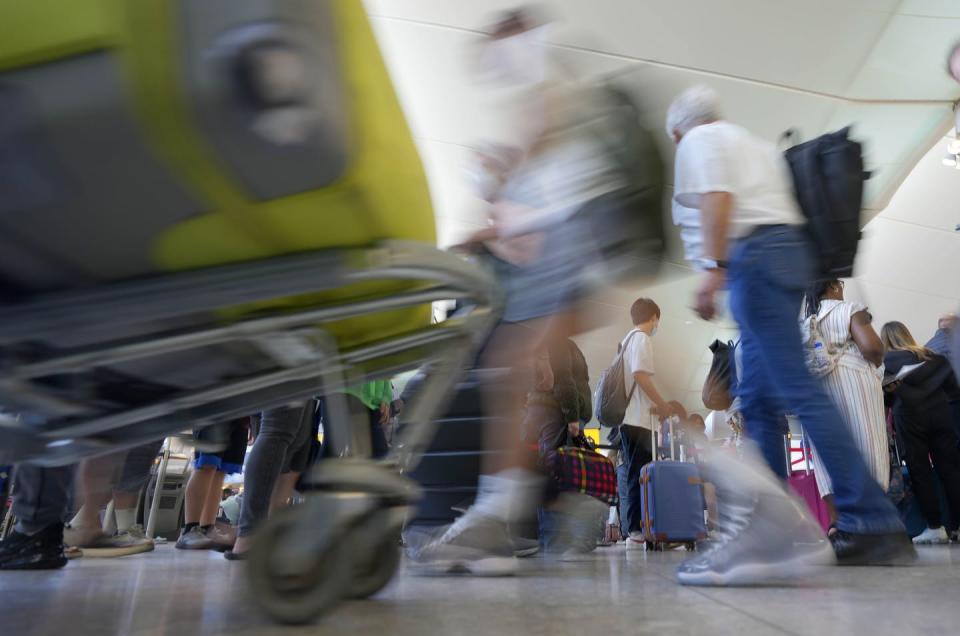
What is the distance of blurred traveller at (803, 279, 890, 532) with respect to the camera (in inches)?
133

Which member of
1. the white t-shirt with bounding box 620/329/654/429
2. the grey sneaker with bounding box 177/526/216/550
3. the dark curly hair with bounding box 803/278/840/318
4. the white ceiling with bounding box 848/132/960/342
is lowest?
the grey sneaker with bounding box 177/526/216/550

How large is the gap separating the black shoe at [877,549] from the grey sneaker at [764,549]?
35 centimetres

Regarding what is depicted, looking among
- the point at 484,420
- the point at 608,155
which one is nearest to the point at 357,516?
the point at 608,155

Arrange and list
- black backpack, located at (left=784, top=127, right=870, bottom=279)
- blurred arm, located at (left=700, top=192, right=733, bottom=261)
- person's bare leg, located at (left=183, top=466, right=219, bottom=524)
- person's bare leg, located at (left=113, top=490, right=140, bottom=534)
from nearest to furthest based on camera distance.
Result: blurred arm, located at (left=700, top=192, right=733, bottom=261) < black backpack, located at (left=784, top=127, right=870, bottom=279) < person's bare leg, located at (left=183, top=466, right=219, bottom=524) < person's bare leg, located at (left=113, top=490, right=140, bottom=534)

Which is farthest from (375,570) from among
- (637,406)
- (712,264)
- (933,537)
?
(933,537)

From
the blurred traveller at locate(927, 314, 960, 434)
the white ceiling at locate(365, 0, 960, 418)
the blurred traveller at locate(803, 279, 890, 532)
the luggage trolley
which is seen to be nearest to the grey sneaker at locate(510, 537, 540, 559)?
the blurred traveller at locate(803, 279, 890, 532)

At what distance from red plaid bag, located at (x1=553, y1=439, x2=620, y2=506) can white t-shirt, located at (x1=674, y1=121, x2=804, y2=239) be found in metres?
1.52

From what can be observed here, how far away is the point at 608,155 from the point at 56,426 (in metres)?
1.32

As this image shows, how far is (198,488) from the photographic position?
3.07m

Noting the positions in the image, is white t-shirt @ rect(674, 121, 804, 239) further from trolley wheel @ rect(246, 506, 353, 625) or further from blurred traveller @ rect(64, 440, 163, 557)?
blurred traveller @ rect(64, 440, 163, 557)

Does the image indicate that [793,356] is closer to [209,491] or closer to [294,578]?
[294,578]

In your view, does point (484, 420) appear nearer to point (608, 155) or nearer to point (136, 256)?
point (608, 155)

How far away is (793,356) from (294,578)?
138 centimetres

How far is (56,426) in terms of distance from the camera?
115 centimetres
